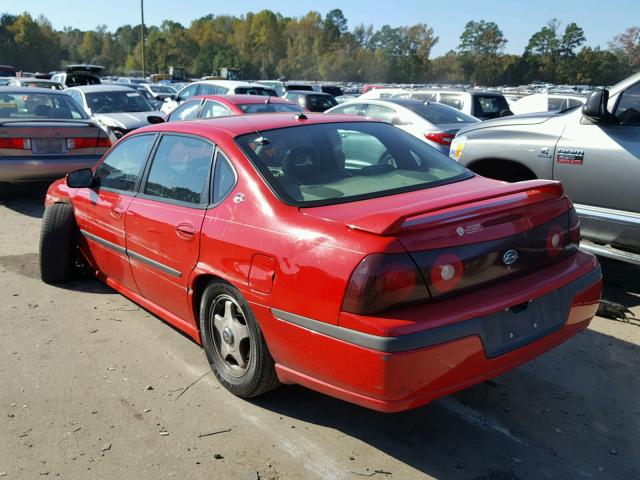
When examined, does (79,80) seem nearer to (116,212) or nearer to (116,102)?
(116,102)

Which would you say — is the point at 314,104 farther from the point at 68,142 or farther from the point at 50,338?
the point at 50,338

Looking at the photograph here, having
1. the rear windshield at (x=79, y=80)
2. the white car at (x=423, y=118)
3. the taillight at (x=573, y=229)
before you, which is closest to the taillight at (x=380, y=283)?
the taillight at (x=573, y=229)

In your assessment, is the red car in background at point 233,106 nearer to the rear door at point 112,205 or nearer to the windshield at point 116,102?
the windshield at point 116,102

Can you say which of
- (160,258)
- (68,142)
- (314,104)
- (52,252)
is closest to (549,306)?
(160,258)

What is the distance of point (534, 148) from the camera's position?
17.6ft

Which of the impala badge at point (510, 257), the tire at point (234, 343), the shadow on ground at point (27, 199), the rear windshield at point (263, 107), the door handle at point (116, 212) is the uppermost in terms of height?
the rear windshield at point (263, 107)

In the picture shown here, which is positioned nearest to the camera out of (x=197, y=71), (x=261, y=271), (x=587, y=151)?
(x=261, y=271)

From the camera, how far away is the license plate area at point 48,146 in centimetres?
818

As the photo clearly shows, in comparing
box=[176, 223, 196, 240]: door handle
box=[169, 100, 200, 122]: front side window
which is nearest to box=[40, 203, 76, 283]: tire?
box=[176, 223, 196, 240]: door handle

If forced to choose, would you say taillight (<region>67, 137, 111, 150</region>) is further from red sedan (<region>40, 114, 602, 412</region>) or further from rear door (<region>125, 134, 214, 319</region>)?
rear door (<region>125, 134, 214, 319</region>)

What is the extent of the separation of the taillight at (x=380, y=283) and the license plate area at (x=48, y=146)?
694 cm

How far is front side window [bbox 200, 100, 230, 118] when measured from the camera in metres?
9.67

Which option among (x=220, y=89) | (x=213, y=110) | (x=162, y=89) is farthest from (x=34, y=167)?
(x=162, y=89)

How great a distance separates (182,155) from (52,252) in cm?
204
